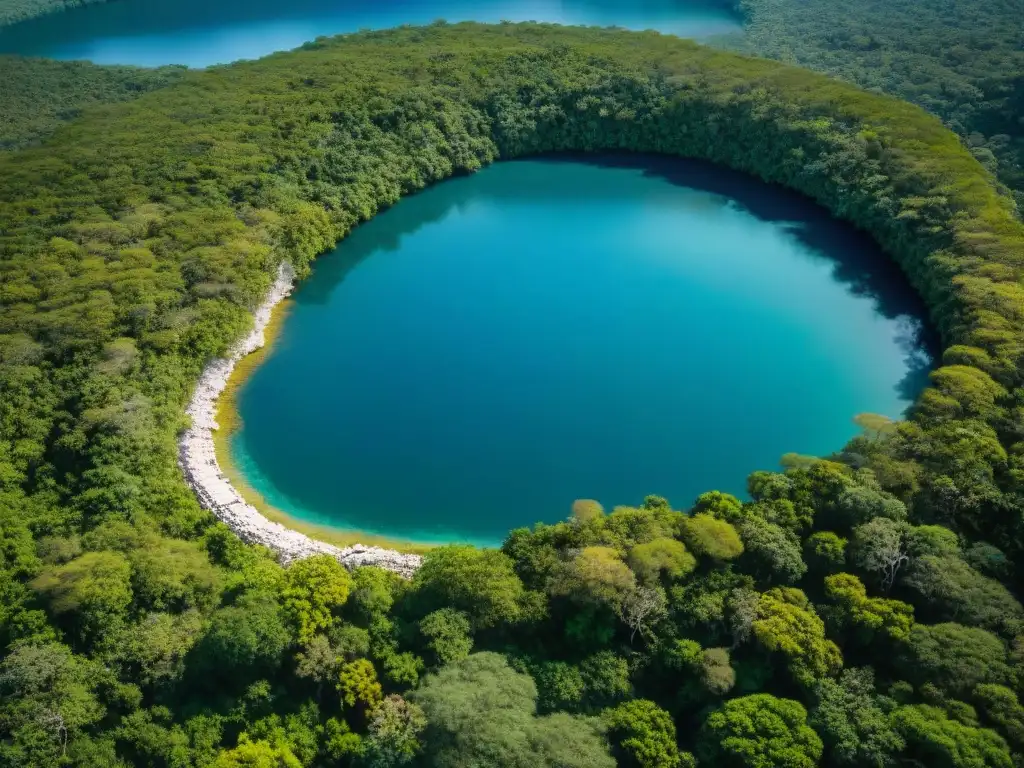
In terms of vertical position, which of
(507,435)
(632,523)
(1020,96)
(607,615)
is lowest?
(607,615)

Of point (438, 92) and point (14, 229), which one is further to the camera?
point (438, 92)

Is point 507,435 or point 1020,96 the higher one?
point 1020,96

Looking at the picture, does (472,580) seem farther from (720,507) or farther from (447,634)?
(720,507)

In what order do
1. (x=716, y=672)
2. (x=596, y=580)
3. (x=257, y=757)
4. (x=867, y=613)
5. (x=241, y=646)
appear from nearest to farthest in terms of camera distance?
(x=257, y=757) < (x=716, y=672) < (x=241, y=646) < (x=867, y=613) < (x=596, y=580)

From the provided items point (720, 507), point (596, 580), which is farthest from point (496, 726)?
point (720, 507)

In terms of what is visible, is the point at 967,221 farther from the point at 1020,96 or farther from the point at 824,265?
the point at 1020,96

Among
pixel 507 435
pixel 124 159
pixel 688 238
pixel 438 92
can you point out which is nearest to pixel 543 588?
pixel 507 435

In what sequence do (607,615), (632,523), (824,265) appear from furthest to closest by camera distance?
(824,265) < (632,523) < (607,615)

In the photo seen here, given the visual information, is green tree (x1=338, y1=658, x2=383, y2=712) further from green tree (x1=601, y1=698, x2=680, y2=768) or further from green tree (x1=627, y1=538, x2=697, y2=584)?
green tree (x1=627, y1=538, x2=697, y2=584)
